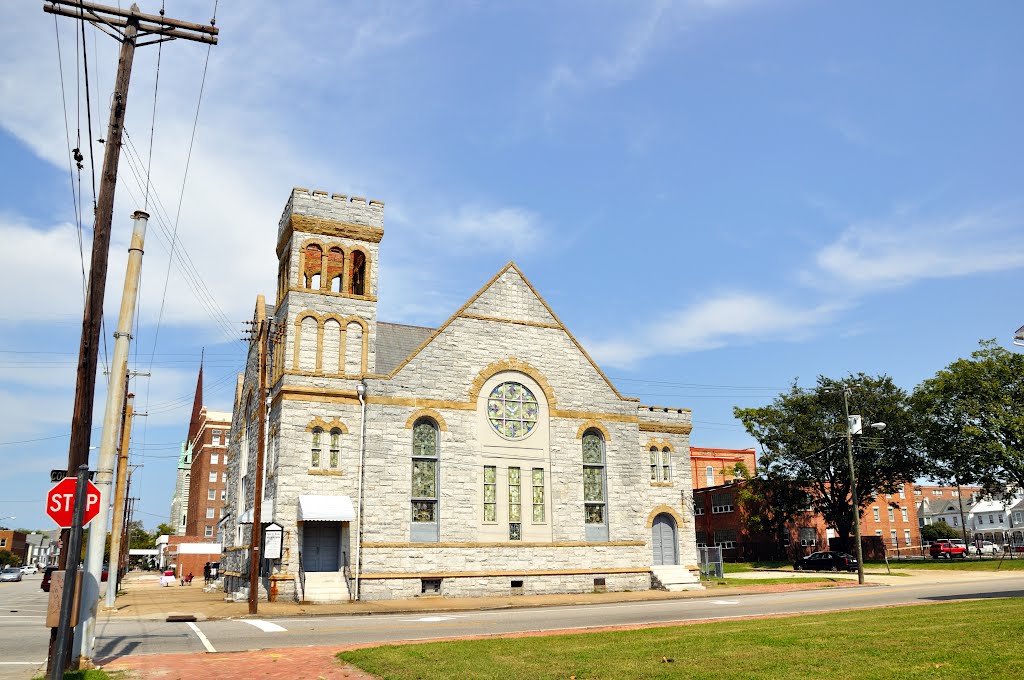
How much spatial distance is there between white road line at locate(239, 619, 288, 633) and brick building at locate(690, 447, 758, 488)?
59.2 m

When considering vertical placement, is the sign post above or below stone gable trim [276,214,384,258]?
below

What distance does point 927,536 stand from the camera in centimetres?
10088

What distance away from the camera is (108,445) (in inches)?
626

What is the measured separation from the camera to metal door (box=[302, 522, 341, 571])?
31375mm

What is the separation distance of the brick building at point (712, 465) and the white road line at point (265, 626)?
59234mm

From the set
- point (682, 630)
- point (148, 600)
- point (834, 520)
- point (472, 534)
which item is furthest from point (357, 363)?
point (834, 520)

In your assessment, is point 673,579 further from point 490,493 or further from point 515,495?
point 490,493

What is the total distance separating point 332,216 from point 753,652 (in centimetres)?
2792

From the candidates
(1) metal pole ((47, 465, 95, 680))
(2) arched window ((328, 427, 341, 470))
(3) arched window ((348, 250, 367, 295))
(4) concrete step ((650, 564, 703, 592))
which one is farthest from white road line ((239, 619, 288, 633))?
(4) concrete step ((650, 564, 703, 592))

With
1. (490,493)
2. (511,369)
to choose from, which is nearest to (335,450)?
(490,493)

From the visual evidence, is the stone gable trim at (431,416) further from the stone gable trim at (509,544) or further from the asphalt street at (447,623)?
the asphalt street at (447,623)

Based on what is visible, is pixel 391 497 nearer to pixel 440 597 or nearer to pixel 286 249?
pixel 440 597

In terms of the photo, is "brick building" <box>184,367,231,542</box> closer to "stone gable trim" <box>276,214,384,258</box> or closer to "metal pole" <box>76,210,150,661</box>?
"stone gable trim" <box>276,214,384,258</box>

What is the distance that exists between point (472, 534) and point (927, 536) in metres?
89.5
